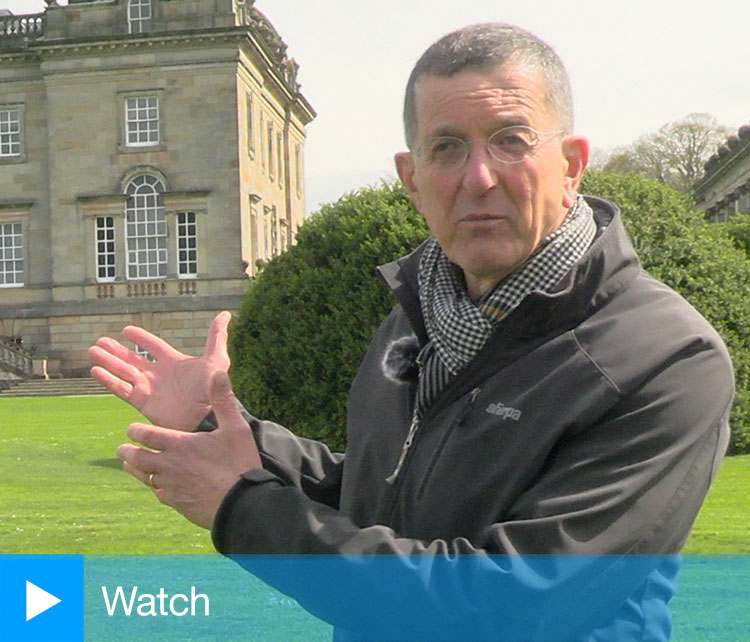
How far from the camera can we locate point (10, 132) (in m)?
42.6

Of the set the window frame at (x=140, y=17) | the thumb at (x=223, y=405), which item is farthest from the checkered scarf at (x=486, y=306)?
the window frame at (x=140, y=17)

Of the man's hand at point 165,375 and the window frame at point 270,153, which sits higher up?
the window frame at point 270,153

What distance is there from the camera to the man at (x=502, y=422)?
1.99 m

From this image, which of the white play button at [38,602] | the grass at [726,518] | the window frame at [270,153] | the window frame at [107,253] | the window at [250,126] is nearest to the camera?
the white play button at [38,602]

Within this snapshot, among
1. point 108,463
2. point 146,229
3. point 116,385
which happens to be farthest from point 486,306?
point 146,229

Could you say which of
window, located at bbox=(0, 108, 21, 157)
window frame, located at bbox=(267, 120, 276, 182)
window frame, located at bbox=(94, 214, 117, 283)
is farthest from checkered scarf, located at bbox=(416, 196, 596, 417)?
window frame, located at bbox=(267, 120, 276, 182)

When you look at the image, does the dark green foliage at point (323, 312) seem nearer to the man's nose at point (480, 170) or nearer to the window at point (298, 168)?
the man's nose at point (480, 170)

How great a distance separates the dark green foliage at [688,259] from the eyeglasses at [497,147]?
9293 mm

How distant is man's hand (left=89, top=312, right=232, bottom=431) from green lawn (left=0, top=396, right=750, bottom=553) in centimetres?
576

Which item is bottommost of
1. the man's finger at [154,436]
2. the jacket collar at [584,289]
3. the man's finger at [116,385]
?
the man's finger at [154,436]

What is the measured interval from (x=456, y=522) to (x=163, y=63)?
133ft

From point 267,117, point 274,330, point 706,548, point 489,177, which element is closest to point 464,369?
point 489,177

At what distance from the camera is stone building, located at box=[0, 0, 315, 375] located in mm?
40250

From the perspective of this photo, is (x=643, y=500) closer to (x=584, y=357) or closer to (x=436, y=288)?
(x=584, y=357)
